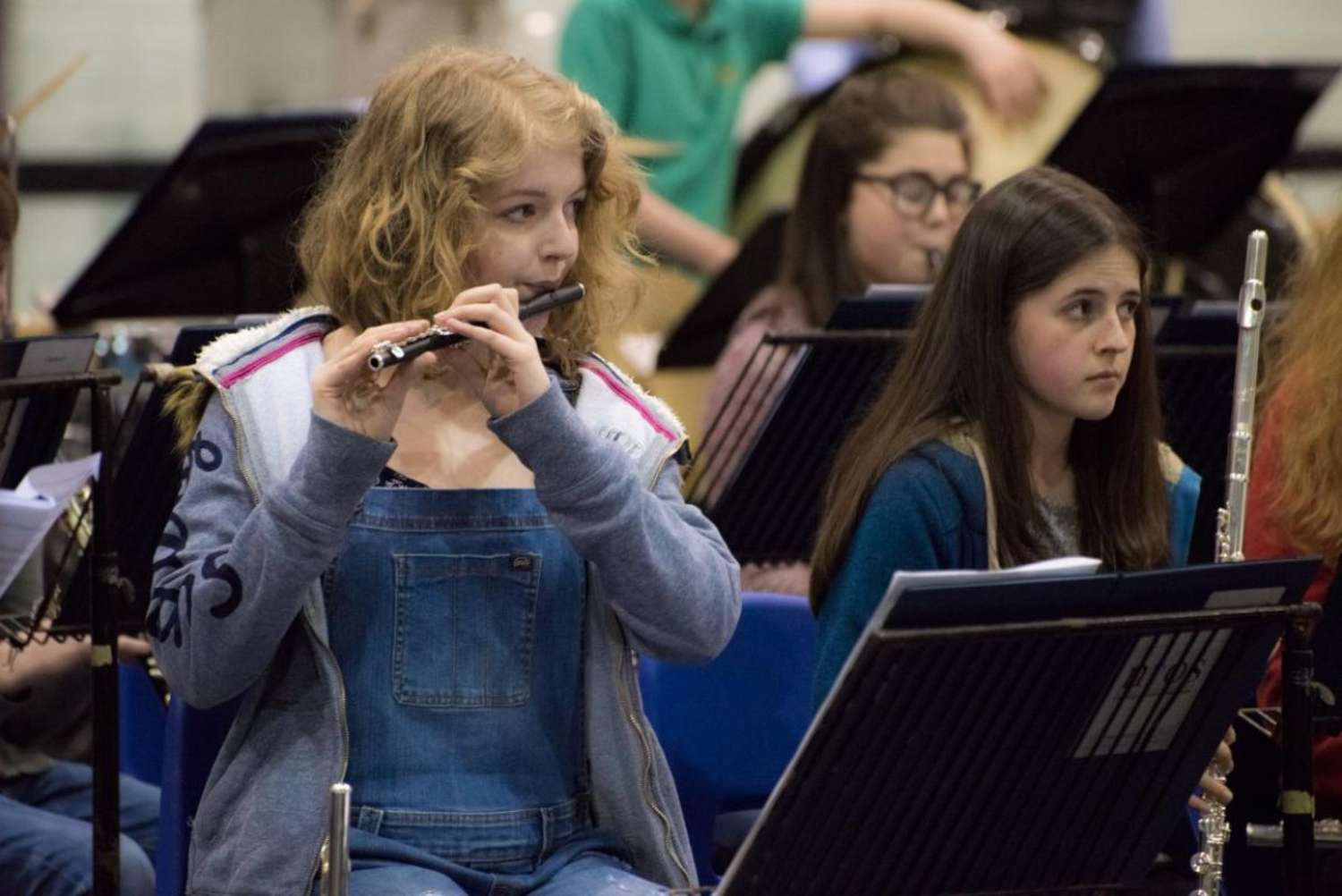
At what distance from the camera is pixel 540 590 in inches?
83.7

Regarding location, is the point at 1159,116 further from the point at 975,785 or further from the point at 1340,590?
the point at 975,785

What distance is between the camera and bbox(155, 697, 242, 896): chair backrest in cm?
218

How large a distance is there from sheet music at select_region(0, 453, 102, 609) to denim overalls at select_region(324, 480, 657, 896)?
255 millimetres

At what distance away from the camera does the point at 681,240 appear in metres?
4.47

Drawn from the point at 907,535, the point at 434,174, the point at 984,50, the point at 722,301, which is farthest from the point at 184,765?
the point at 984,50

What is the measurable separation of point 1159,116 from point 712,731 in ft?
5.09

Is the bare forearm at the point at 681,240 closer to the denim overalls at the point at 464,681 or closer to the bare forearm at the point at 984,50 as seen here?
the bare forearm at the point at 984,50

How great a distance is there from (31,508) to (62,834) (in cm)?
63

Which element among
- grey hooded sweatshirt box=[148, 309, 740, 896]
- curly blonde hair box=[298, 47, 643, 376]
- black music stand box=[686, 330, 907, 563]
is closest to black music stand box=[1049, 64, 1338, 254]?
black music stand box=[686, 330, 907, 563]

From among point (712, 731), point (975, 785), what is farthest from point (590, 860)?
point (712, 731)

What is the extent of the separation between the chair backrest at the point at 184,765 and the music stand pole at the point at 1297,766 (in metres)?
1.01

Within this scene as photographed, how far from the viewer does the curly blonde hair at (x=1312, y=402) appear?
101 inches

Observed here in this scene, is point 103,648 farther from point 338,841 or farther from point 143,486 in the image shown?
point 338,841

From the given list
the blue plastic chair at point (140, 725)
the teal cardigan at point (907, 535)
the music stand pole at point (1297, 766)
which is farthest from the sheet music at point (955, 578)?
the blue plastic chair at point (140, 725)
